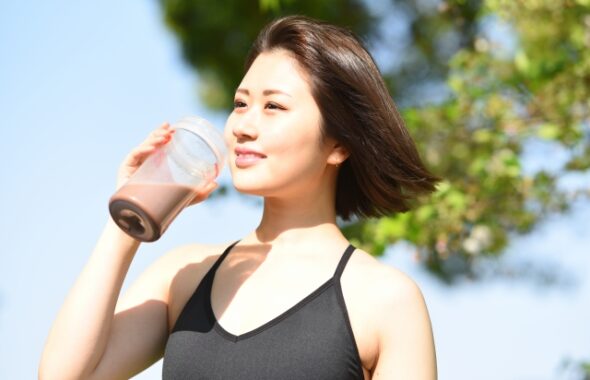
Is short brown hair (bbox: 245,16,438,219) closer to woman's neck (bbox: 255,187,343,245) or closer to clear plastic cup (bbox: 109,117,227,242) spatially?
woman's neck (bbox: 255,187,343,245)

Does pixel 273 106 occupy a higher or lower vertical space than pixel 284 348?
higher

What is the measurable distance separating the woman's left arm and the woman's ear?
254 millimetres

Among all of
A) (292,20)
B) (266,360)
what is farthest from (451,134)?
(266,360)

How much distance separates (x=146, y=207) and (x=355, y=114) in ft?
1.51

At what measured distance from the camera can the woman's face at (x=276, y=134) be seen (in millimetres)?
1642

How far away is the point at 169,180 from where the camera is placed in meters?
1.58

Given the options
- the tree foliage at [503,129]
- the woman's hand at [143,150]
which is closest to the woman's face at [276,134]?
the woman's hand at [143,150]

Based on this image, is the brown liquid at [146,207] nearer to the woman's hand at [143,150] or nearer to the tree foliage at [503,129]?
the woman's hand at [143,150]

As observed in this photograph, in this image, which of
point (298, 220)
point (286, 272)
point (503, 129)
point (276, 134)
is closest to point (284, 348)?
point (286, 272)

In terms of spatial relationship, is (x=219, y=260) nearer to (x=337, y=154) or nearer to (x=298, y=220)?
(x=298, y=220)

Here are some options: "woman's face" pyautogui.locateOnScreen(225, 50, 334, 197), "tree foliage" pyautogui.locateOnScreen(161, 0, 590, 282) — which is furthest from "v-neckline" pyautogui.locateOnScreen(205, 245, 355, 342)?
"tree foliage" pyautogui.locateOnScreen(161, 0, 590, 282)

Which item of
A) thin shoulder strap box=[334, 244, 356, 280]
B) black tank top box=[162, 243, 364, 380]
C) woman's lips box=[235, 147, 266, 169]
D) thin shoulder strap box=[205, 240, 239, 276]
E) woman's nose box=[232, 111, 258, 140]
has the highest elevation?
woman's nose box=[232, 111, 258, 140]

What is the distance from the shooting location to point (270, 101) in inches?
65.7

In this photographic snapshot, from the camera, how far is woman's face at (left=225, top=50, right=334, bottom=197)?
164 centimetres
